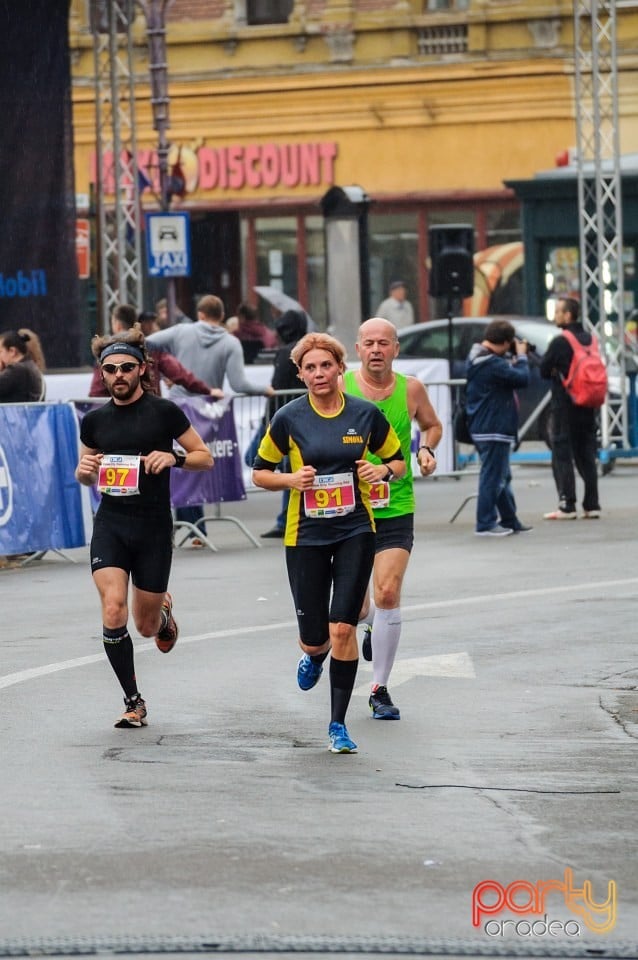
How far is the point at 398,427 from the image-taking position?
34.1 feet

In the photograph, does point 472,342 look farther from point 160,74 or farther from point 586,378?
point 586,378

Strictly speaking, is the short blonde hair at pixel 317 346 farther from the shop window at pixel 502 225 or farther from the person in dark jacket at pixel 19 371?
the shop window at pixel 502 225

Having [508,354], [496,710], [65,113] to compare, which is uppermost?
[65,113]

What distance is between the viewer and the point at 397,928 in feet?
19.6

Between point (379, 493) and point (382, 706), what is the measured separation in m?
0.92

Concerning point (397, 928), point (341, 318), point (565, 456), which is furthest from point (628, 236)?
point (397, 928)

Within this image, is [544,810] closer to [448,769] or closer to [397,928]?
[448,769]

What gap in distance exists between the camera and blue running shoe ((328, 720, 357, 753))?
885 cm

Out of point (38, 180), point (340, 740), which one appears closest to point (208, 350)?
point (38, 180)

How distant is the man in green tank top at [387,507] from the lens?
988 centimetres

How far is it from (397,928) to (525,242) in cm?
2410

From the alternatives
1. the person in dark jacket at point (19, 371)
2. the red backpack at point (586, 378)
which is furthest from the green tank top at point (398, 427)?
the red backpack at point (586, 378)

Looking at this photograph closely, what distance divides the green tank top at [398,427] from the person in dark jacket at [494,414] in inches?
314

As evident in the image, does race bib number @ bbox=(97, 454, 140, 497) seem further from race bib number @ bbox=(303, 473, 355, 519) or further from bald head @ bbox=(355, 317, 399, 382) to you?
bald head @ bbox=(355, 317, 399, 382)
